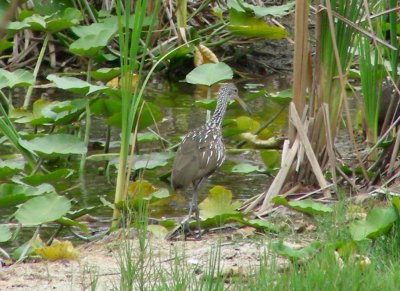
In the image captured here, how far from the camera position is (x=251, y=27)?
332 inches

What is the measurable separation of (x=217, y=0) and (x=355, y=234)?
24.3 feet

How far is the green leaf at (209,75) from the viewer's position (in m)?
7.30

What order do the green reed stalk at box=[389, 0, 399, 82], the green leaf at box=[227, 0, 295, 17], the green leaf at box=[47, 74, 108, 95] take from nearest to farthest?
the green reed stalk at box=[389, 0, 399, 82], the green leaf at box=[47, 74, 108, 95], the green leaf at box=[227, 0, 295, 17]

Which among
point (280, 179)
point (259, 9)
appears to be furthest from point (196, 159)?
point (259, 9)

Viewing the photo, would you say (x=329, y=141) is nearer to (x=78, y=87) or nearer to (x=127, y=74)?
(x=127, y=74)

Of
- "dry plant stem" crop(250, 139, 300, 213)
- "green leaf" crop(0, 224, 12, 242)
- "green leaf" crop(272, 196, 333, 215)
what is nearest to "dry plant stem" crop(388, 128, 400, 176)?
"dry plant stem" crop(250, 139, 300, 213)

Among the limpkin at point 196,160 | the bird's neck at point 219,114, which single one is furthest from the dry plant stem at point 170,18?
the limpkin at point 196,160

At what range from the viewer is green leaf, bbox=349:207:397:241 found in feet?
15.1

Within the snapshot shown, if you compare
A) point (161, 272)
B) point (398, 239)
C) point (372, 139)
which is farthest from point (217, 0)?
point (161, 272)

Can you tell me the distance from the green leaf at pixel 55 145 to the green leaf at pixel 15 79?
872mm

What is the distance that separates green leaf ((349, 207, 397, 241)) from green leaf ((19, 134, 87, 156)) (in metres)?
2.37

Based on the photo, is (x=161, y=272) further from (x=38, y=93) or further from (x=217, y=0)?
(x=217, y=0)

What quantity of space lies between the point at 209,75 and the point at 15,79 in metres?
1.44

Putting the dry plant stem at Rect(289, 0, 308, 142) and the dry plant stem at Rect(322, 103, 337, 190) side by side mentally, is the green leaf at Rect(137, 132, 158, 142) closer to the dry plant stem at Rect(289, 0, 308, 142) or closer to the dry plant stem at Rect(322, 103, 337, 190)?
the dry plant stem at Rect(289, 0, 308, 142)
